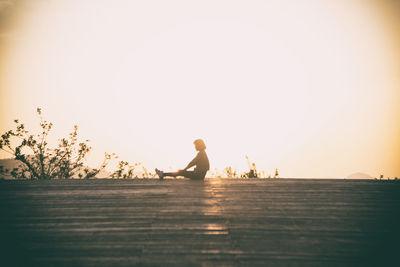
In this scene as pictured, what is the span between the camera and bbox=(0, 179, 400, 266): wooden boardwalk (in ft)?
9.74

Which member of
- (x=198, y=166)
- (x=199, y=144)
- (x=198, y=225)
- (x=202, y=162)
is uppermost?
(x=199, y=144)

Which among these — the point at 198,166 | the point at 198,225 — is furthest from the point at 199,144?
the point at 198,225

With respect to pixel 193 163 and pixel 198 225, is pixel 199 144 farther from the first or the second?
pixel 198 225

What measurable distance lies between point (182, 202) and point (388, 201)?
4.79m

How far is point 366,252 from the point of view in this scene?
3131 millimetres

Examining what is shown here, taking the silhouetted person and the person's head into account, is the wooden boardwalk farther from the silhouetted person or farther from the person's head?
the person's head

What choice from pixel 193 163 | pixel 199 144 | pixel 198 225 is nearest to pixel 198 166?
pixel 193 163

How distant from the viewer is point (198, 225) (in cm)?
371

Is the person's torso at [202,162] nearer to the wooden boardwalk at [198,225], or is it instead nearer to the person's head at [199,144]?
the person's head at [199,144]

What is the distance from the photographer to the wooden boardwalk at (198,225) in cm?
297

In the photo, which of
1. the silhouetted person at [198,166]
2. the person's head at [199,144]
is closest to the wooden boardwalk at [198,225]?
the silhouetted person at [198,166]

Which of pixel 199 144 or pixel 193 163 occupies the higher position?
pixel 199 144

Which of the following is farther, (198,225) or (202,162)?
(202,162)

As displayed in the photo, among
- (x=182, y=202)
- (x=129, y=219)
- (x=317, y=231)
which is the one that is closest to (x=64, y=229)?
(x=129, y=219)
